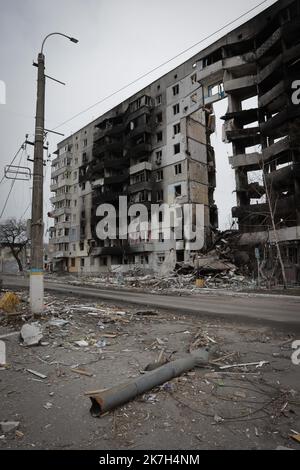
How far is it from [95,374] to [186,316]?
628 cm

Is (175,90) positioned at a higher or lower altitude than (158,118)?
higher

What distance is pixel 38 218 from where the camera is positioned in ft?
34.6

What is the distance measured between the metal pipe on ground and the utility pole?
19.7 ft

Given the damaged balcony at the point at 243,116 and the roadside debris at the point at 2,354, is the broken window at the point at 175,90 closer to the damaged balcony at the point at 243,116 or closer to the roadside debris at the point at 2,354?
the damaged balcony at the point at 243,116

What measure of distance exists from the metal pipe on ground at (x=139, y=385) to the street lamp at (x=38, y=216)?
19.8 feet

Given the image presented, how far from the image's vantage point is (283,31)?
30.6m

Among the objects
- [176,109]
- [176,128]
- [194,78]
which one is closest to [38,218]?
[176,128]

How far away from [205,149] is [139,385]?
4292 cm

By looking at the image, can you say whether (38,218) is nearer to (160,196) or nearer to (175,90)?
(160,196)

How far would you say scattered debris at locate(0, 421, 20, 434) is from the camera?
350 cm

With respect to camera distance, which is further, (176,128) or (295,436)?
(176,128)

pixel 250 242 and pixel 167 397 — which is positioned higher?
pixel 250 242
